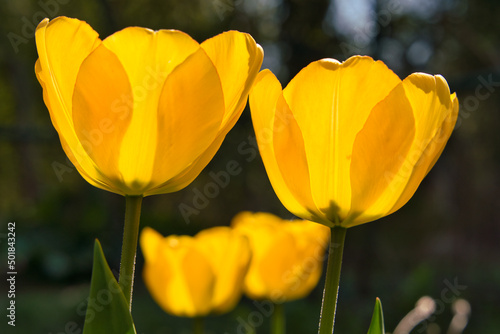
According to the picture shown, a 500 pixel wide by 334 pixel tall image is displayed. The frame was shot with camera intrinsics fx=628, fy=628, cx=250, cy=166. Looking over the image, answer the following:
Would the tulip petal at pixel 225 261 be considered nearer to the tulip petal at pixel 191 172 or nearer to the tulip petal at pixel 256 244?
the tulip petal at pixel 256 244

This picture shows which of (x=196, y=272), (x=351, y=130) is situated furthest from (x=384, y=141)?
(x=196, y=272)

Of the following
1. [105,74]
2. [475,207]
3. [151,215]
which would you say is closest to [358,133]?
[105,74]

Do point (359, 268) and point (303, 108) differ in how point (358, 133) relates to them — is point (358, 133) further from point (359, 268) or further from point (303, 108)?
point (359, 268)

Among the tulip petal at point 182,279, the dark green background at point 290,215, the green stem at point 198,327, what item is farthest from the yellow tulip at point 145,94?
the dark green background at point 290,215

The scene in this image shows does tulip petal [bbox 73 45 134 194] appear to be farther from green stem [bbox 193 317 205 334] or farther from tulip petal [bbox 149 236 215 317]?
tulip petal [bbox 149 236 215 317]

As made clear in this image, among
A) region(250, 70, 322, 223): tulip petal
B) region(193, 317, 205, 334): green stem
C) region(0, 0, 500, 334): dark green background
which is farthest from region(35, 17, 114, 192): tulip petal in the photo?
region(0, 0, 500, 334): dark green background

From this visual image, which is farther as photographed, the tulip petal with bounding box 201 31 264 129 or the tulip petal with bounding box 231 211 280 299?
the tulip petal with bounding box 231 211 280 299

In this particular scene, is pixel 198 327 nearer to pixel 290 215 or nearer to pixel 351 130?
pixel 351 130
